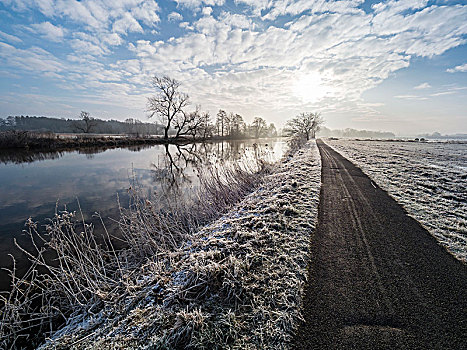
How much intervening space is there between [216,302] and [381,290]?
234 centimetres

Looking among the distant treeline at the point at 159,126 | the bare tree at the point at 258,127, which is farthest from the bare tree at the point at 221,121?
the bare tree at the point at 258,127

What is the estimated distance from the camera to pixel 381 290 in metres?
2.86

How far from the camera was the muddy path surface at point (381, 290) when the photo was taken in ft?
7.28

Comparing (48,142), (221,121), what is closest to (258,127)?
(221,121)

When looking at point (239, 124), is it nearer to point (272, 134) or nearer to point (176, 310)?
point (272, 134)

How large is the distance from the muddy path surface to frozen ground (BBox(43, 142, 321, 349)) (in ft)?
1.01

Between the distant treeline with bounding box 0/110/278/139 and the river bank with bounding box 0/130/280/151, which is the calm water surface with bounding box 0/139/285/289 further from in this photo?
the distant treeline with bounding box 0/110/278/139

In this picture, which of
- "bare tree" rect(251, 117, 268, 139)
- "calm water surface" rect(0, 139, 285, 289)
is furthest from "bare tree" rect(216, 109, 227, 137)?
"calm water surface" rect(0, 139, 285, 289)

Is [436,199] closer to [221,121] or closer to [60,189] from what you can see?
[60,189]

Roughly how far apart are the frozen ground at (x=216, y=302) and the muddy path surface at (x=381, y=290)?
1.01ft

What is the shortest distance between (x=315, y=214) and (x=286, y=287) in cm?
295

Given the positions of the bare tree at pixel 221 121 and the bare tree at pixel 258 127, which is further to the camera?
the bare tree at pixel 258 127

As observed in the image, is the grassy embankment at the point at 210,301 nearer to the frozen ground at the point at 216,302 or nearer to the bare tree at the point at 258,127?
the frozen ground at the point at 216,302

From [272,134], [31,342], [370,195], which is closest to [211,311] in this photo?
[31,342]
